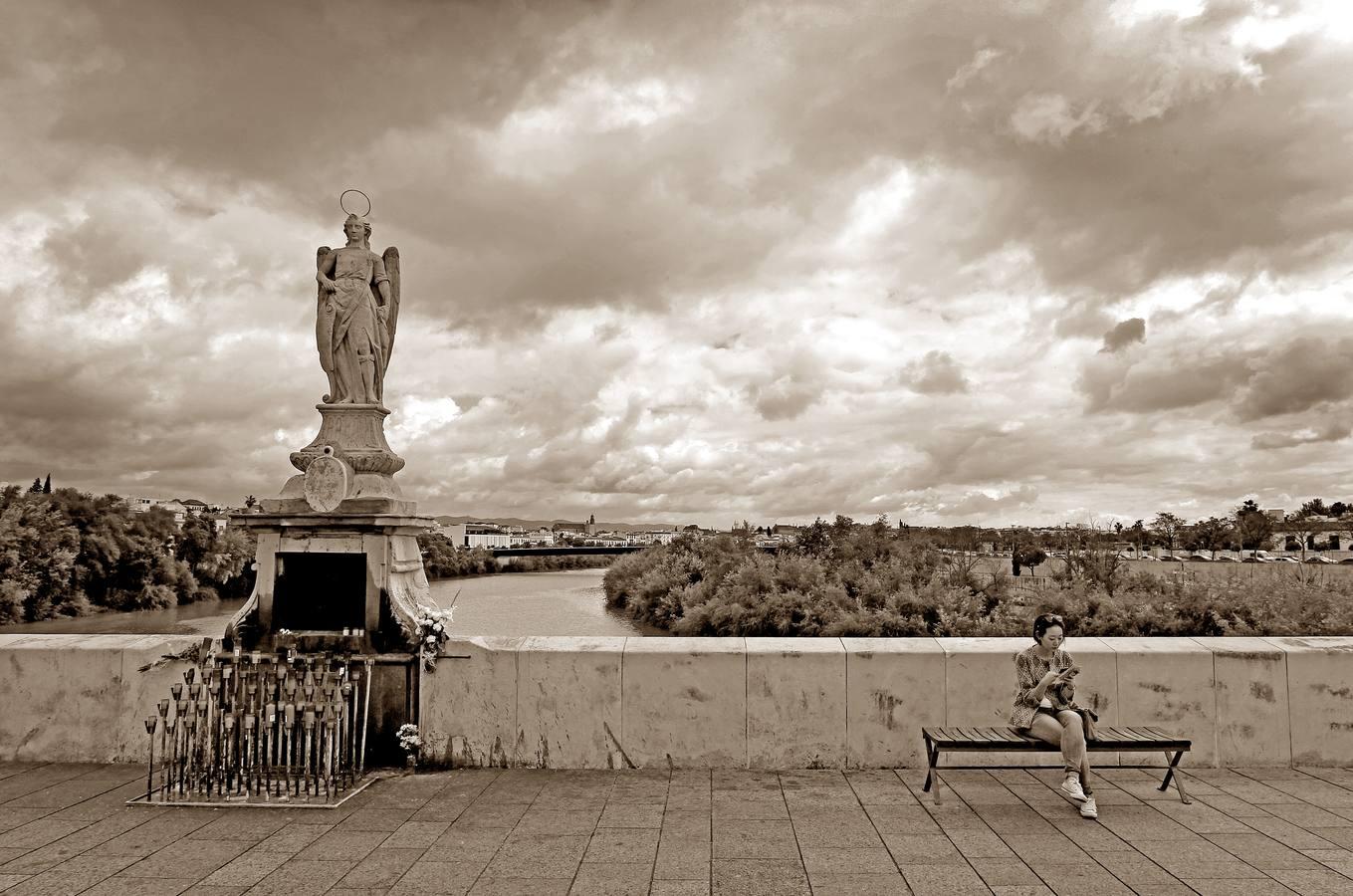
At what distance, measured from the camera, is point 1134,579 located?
719 inches

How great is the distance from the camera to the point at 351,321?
246 inches

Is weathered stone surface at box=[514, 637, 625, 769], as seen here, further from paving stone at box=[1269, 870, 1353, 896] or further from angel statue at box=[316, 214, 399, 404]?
paving stone at box=[1269, 870, 1353, 896]

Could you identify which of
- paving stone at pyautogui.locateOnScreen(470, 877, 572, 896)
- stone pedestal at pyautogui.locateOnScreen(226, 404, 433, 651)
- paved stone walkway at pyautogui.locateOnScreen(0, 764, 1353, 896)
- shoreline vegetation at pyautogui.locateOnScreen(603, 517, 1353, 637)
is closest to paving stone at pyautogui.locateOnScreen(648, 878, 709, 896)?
paved stone walkway at pyautogui.locateOnScreen(0, 764, 1353, 896)

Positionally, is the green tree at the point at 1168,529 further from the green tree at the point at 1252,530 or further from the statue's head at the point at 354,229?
the statue's head at the point at 354,229

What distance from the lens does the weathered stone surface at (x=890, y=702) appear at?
5.41 meters

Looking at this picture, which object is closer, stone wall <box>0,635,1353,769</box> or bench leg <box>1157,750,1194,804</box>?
bench leg <box>1157,750,1194,804</box>

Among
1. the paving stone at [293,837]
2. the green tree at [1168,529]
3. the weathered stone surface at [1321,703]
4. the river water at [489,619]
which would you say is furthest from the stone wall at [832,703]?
the green tree at [1168,529]

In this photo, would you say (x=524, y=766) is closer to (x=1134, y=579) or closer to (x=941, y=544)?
(x=1134, y=579)

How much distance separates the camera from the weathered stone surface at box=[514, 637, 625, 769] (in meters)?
5.46

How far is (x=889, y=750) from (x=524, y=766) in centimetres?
231

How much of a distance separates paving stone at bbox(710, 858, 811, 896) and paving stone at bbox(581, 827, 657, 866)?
35 centimetres

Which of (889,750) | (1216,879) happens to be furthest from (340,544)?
(1216,879)

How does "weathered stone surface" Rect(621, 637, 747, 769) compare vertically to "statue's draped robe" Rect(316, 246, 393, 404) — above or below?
below

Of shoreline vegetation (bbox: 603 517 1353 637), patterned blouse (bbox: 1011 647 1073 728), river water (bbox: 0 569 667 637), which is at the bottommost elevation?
river water (bbox: 0 569 667 637)
